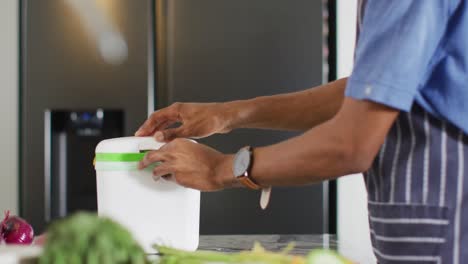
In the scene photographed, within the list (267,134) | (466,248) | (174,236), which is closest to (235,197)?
(267,134)

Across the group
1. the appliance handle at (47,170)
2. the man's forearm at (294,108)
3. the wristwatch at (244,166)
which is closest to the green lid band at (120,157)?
the wristwatch at (244,166)

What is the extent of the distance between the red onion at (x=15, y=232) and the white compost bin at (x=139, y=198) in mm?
231

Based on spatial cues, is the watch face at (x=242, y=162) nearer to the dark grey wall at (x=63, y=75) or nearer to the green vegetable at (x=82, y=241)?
the green vegetable at (x=82, y=241)

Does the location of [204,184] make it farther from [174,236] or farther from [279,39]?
[279,39]

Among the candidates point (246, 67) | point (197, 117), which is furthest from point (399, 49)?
point (246, 67)

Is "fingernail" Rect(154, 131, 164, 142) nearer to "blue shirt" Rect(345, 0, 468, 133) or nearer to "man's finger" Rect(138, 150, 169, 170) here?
"man's finger" Rect(138, 150, 169, 170)

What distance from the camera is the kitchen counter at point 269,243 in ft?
3.93

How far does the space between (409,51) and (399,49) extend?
0.01 meters

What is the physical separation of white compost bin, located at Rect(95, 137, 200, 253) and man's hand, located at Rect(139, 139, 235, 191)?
0.03m

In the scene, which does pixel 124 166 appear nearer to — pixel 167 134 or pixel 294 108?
pixel 167 134

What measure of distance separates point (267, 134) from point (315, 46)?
1.28 ft

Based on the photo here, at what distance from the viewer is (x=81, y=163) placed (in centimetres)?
252

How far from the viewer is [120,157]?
0.96m

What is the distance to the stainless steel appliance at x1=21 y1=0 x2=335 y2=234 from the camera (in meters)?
2.35
